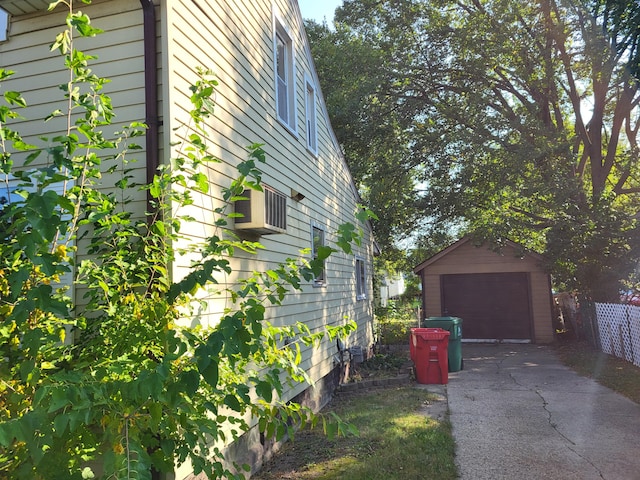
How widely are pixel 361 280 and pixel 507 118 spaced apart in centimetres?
727

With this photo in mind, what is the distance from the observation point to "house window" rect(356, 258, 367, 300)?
36.0 ft

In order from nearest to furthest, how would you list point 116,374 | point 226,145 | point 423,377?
point 116,374, point 226,145, point 423,377

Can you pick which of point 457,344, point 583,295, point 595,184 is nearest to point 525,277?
point 583,295

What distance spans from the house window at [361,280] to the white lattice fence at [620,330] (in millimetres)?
5758

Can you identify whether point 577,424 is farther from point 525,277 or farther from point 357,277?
point 525,277

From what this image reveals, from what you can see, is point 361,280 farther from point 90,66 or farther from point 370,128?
point 90,66

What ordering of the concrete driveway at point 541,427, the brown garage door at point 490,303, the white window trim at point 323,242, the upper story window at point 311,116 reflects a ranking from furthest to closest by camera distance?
the brown garage door at point 490,303, the upper story window at point 311,116, the white window trim at point 323,242, the concrete driveway at point 541,427

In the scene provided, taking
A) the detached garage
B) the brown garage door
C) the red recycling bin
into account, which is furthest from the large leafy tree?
the red recycling bin

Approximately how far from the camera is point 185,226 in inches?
142

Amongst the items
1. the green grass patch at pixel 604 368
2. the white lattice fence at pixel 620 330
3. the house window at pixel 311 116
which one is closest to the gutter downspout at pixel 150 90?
the house window at pixel 311 116

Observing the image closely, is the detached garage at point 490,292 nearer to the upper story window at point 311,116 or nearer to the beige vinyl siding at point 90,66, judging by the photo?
the upper story window at point 311,116

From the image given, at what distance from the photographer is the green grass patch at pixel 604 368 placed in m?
7.52

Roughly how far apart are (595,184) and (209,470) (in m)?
15.4

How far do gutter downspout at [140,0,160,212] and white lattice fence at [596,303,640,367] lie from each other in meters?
9.39
